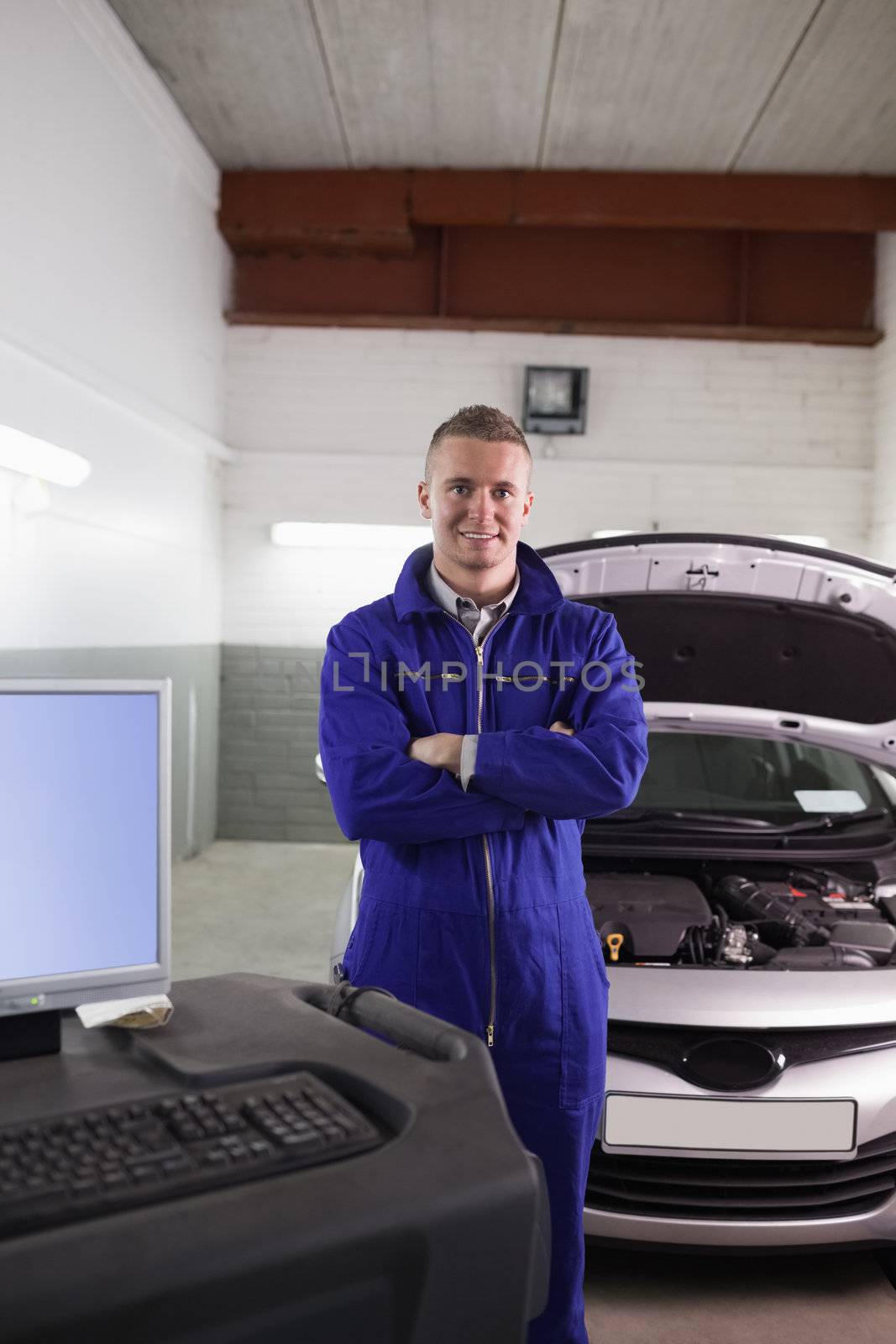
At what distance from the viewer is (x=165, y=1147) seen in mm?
931

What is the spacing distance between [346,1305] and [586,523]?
6507 millimetres

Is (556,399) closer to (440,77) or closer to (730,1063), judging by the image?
(440,77)

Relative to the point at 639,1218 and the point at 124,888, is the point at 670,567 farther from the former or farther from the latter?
the point at 124,888

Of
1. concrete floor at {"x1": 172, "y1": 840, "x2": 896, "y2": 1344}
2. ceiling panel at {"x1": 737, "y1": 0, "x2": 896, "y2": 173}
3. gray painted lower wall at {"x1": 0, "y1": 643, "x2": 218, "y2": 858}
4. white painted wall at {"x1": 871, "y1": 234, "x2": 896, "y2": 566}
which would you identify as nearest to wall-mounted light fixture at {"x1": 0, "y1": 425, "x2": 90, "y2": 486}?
gray painted lower wall at {"x1": 0, "y1": 643, "x2": 218, "y2": 858}

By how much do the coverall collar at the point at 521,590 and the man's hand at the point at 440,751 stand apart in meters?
0.23

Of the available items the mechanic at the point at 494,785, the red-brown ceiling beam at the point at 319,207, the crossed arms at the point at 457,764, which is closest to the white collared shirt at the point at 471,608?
the mechanic at the point at 494,785

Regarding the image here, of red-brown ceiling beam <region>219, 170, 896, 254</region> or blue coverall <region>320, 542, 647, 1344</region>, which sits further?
red-brown ceiling beam <region>219, 170, 896, 254</region>

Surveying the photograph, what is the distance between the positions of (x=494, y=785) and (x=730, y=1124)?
973 millimetres

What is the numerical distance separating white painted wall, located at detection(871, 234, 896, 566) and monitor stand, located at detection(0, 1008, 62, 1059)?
6.31 m

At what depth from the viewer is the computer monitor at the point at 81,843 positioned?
1081mm

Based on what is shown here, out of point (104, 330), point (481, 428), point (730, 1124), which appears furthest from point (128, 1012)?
point (104, 330)

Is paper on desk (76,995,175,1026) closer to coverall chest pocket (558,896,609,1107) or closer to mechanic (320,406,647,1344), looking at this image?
mechanic (320,406,647,1344)

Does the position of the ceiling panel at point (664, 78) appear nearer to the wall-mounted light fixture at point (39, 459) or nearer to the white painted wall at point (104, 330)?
the white painted wall at point (104, 330)

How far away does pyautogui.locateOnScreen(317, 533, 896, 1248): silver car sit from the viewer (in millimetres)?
2182
